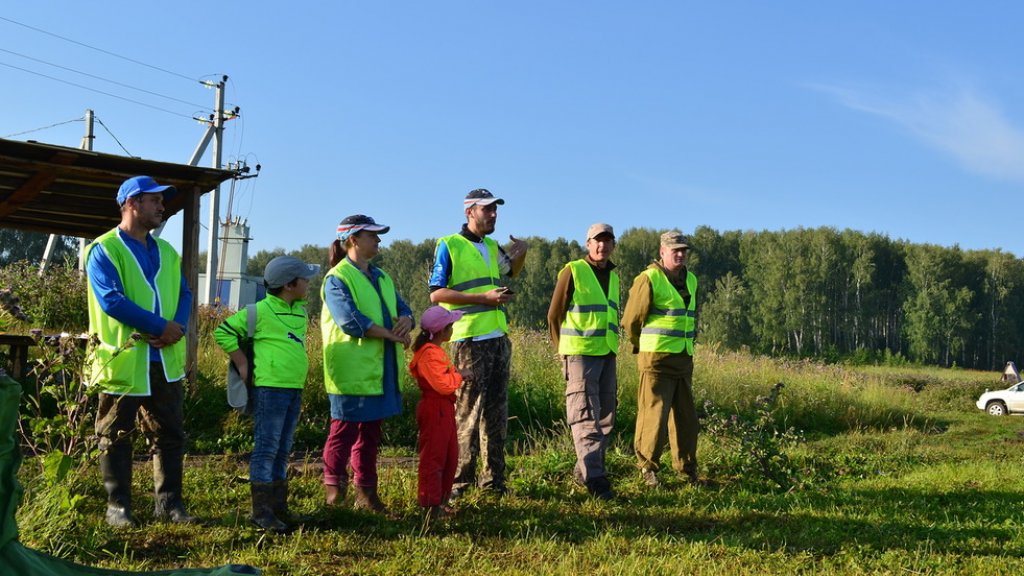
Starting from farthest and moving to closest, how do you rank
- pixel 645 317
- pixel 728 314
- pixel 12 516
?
pixel 728 314 → pixel 645 317 → pixel 12 516

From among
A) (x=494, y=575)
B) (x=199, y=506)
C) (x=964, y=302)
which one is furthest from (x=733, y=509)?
(x=964, y=302)

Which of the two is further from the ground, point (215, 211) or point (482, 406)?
point (215, 211)

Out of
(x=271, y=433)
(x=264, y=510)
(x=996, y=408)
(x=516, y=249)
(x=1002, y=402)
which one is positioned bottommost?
(x=996, y=408)

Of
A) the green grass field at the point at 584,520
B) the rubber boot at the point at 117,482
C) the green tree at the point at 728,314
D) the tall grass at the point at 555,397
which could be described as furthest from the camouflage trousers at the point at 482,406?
the green tree at the point at 728,314

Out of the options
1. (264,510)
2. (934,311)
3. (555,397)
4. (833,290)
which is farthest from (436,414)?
(833,290)

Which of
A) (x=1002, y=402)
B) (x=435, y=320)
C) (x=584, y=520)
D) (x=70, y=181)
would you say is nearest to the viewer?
(x=435, y=320)

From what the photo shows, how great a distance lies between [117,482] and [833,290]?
66.5 metres

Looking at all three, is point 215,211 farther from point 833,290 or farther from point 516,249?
point 833,290

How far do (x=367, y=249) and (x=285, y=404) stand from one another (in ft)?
3.65

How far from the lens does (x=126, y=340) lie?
5043 mm

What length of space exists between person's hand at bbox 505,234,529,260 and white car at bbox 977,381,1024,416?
20.2 m

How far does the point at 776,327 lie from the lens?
208 feet

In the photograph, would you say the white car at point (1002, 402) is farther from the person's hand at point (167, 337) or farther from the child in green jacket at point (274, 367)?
the person's hand at point (167, 337)

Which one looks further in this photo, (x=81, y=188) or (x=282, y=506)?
(x=81, y=188)
